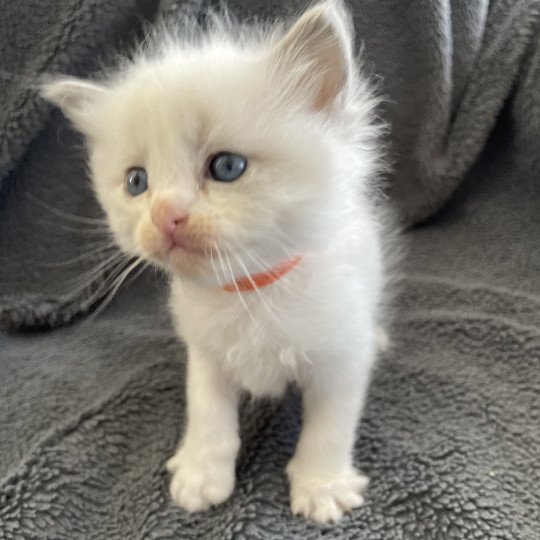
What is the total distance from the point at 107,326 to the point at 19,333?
0.18 meters

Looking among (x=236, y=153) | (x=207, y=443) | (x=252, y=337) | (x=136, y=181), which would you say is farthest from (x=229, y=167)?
(x=207, y=443)

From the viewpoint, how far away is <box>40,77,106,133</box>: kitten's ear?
0.83 meters

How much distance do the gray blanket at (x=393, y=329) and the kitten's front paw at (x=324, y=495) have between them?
0.02m

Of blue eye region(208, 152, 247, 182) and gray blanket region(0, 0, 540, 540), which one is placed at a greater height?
blue eye region(208, 152, 247, 182)

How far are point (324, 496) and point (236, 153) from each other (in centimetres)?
45

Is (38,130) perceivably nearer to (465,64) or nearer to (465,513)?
(465,64)

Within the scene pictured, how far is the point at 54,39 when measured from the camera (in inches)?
47.8

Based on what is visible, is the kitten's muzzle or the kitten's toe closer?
the kitten's muzzle

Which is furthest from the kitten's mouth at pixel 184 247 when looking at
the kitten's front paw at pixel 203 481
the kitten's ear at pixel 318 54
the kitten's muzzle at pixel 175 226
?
the kitten's front paw at pixel 203 481

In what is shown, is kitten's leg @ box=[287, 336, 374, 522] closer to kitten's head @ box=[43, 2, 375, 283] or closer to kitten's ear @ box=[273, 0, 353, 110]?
kitten's head @ box=[43, 2, 375, 283]

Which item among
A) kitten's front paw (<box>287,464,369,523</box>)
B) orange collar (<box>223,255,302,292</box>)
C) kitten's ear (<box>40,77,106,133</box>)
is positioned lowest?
kitten's front paw (<box>287,464,369,523</box>)

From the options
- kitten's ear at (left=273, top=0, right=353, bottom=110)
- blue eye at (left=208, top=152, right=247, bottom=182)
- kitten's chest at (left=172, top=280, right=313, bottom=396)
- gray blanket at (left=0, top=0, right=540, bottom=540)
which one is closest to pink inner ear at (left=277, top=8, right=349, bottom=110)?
kitten's ear at (left=273, top=0, right=353, bottom=110)

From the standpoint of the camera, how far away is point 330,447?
853mm

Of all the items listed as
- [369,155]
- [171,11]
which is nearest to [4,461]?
[369,155]
